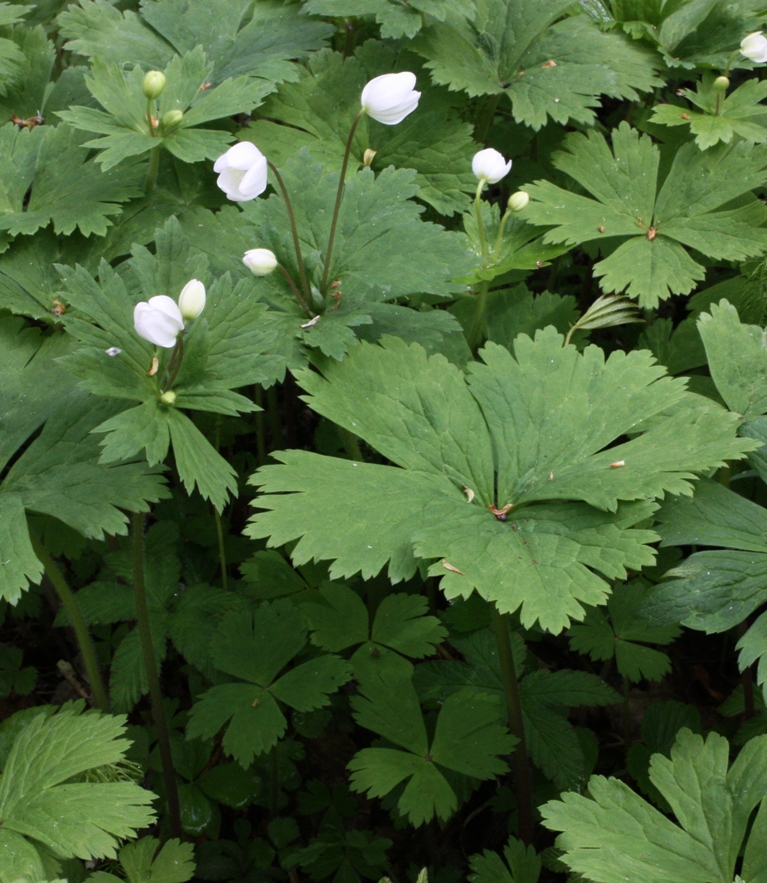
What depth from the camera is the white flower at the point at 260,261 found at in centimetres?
197

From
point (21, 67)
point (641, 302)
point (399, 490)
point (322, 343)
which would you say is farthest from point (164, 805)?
point (21, 67)

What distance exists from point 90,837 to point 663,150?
2.99 m

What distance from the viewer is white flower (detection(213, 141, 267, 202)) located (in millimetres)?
1846

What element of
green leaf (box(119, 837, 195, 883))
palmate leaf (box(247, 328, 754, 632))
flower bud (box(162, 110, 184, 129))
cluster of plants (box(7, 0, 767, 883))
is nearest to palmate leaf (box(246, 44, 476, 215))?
cluster of plants (box(7, 0, 767, 883))

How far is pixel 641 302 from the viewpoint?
2.51m

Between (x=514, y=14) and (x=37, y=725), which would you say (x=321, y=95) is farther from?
(x=37, y=725)

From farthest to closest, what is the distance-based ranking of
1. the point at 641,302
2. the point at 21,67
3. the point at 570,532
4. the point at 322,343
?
the point at 21,67, the point at 641,302, the point at 322,343, the point at 570,532

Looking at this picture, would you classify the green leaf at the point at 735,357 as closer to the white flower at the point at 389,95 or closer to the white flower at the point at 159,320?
the white flower at the point at 389,95

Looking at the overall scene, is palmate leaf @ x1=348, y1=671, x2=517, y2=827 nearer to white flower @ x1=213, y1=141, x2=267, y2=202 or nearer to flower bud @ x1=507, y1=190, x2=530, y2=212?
white flower @ x1=213, y1=141, x2=267, y2=202

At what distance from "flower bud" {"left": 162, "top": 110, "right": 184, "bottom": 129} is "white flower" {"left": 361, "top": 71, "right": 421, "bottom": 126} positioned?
65 centimetres

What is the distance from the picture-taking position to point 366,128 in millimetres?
2838

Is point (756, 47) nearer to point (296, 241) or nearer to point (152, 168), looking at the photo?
point (296, 241)

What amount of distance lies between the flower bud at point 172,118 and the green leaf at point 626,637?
1971 mm

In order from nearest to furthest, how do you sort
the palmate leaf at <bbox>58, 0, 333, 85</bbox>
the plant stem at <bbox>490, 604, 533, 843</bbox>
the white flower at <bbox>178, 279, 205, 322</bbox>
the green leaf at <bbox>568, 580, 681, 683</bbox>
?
the white flower at <bbox>178, 279, 205, 322</bbox> → the plant stem at <bbox>490, 604, 533, 843</bbox> → the green leaf at <bbox>568, 580, 681, 683</bbox> → the palmate leaf at <bbox>58, 0, 333, 85</bbox>
